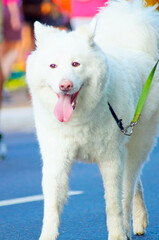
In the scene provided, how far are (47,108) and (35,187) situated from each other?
315 cm

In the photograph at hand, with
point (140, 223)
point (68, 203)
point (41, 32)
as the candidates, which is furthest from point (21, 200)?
point (41, 32)

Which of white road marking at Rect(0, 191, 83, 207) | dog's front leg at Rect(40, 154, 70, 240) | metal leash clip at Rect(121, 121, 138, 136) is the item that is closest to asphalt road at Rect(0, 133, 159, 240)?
white road marking at Rect(0, 191, 83, 207)

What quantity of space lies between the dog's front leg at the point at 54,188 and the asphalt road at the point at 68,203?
2.26 feet

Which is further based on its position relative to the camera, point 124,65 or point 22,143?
point 22,143

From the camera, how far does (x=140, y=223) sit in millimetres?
6328

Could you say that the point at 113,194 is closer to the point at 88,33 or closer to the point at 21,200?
the point at 88,33

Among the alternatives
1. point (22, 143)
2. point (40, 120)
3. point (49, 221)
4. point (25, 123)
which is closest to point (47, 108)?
point (40, 120)

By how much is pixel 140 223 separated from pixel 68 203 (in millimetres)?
1399

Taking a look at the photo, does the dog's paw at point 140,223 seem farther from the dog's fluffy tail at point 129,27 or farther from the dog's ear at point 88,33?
the dog's ear at point 88,33

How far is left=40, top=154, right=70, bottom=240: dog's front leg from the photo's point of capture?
5.51 meters

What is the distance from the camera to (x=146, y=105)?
20.6ft

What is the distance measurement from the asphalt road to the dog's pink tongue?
47.0 inches

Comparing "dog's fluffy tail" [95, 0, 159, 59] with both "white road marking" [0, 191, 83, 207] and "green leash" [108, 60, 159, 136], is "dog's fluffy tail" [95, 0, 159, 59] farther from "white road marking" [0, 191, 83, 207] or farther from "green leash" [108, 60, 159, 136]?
"white road marking" [0, 191, 83, 207]

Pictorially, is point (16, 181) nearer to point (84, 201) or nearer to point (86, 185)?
point (86, 185)
